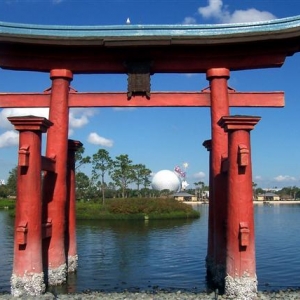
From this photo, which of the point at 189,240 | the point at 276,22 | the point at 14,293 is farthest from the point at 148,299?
the point at 189,240

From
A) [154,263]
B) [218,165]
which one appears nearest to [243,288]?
[218,165]

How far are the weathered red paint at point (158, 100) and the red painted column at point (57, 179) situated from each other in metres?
0.37

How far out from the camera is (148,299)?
32.1ft

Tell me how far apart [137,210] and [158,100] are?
3531 centimetres

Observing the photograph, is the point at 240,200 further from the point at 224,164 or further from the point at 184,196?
the point at 184,196

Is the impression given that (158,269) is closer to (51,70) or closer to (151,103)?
(151,103)

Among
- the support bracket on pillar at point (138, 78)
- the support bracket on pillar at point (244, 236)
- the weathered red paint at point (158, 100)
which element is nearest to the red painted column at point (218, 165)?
the weathered red paint at point (158, 100)

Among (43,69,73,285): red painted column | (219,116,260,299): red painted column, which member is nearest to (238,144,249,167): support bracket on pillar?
(219,116,260,299): red painted column

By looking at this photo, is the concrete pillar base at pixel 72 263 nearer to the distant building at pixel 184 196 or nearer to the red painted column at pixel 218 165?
the red painted column at pixel 218 165

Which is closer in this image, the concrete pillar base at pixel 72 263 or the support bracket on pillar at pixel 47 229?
the support bracket on pillar at pixel 47 229

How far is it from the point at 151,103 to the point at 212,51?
2281mm

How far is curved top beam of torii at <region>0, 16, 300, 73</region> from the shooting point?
12109 millimetres

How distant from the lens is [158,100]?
12758 mm

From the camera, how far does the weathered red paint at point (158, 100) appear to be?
12648 millimetres
